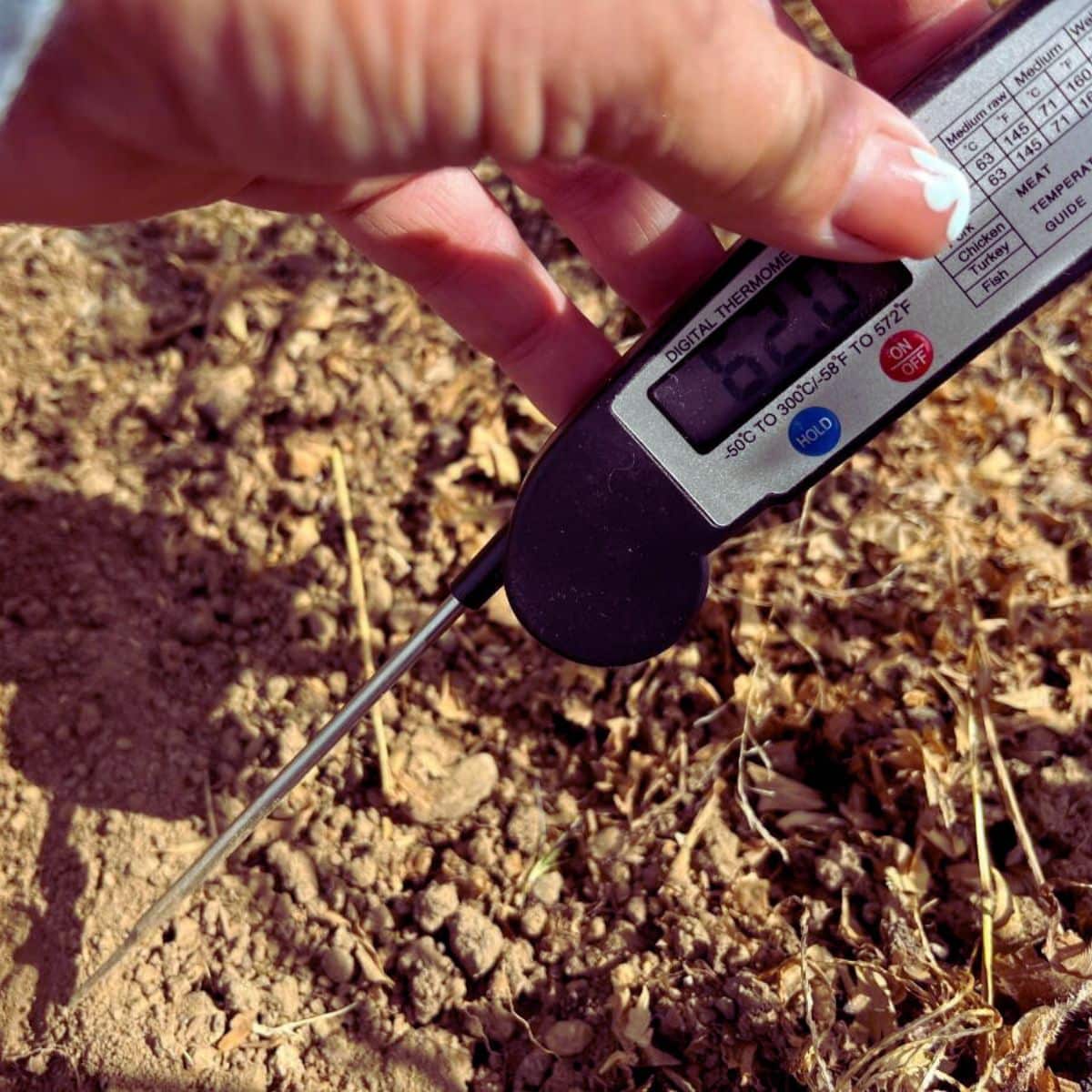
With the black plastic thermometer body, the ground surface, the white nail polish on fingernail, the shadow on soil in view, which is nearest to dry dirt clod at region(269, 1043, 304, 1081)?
the ground surface

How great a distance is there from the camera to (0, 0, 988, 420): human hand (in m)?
0.91

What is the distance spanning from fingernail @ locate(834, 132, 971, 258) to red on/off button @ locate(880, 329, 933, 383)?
127 mm

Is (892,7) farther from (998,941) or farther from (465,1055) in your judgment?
(465,1055)

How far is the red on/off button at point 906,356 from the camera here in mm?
1328

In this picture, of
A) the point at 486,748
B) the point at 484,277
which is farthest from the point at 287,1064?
the point at 484,277

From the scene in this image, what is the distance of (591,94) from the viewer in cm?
98

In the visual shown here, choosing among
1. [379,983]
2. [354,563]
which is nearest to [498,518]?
[354,563]

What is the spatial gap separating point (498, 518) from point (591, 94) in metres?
0.87

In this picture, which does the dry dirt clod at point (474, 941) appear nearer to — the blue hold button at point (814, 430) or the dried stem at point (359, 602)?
the dried stem at point (359, 602)

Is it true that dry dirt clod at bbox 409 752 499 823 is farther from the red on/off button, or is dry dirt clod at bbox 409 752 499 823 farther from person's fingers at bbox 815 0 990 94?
person's fingers at bbox 815 0 990 94

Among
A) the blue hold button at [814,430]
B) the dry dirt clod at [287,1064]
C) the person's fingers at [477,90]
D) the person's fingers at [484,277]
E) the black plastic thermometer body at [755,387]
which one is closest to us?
the person's fingers at [477,90]

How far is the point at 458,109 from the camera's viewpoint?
3.19 feet

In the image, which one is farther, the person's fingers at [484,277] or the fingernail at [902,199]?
the person's fingers at [484,277]

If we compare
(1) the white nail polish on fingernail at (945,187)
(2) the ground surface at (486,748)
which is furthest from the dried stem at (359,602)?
(1) the white nail polish on fingernail at (945,187)
